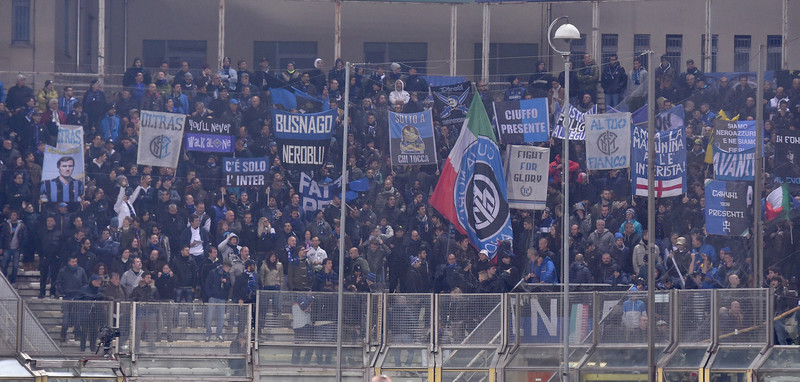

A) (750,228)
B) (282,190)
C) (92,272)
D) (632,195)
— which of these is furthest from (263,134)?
(750,228)

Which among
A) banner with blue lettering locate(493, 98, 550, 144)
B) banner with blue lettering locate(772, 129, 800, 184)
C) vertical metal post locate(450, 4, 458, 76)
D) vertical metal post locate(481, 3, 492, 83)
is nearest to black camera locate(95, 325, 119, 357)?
banner with blue lettering locate(493, 98, 550, 144)

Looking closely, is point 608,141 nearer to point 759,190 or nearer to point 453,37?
point 759,190

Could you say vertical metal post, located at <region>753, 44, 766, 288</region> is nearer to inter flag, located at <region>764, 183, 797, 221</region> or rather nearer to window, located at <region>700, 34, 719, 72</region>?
inter flag, located at <region>764, 183, 797, 221</region>

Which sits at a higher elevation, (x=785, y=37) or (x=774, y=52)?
(x=785, y=37)

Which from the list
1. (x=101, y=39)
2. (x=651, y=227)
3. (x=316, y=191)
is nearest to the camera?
(x=651, y=227)

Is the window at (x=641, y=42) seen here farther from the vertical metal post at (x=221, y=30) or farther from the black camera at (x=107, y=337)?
the black camera at (x=107, y=337)

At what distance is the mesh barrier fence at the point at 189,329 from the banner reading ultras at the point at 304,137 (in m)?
5.77

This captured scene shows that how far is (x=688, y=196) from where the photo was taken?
2795cm

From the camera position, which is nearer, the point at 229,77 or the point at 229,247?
the point at 229,247

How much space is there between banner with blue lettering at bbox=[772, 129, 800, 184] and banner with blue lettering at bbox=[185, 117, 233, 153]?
1158 centimetres

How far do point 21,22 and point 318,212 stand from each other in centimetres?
1138

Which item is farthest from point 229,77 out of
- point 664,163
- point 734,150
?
point 734,150

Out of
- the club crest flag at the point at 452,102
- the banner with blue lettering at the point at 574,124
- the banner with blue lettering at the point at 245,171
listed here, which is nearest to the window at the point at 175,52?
the banner with blue lettering at the point at 245,171

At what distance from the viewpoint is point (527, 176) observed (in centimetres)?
2908
